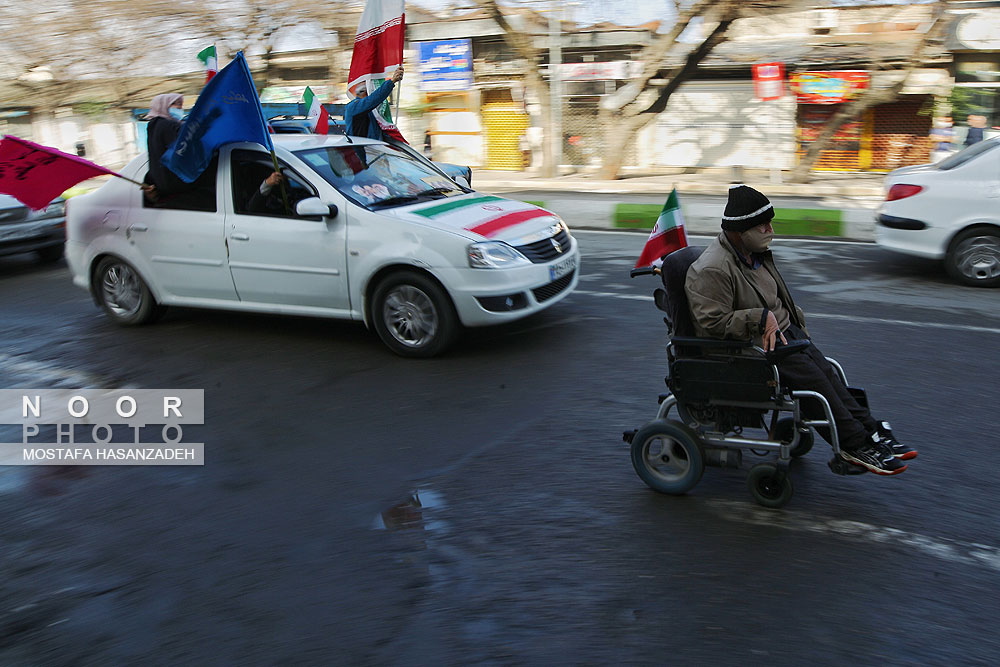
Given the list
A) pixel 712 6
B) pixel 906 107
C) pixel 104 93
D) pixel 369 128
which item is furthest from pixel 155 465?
pixel 104 93

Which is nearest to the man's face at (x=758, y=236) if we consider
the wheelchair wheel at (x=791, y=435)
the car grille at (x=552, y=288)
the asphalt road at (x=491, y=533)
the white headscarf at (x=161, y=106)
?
the wheelchair wheel at (x=791, y=435)

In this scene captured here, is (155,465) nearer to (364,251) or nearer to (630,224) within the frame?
(364,251)

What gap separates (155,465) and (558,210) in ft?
32.2

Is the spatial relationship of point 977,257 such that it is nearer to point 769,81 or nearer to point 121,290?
point 121,290

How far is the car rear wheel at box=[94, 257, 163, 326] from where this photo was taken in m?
7.58

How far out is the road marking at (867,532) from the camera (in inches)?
137

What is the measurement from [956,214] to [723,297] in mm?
5695

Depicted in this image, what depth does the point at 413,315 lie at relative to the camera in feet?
21.1

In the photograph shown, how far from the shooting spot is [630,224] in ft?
42.4

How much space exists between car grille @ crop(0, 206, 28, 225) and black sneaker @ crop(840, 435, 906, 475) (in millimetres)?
10598

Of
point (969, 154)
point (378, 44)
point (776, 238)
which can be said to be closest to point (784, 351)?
point (969, 154)

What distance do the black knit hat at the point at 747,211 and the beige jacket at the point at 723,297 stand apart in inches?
3.2

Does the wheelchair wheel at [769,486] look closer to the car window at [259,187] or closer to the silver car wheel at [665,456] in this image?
the silver car wheel at [665,456]

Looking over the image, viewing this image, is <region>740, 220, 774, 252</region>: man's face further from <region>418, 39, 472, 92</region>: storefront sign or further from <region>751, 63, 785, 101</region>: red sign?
<region>418, 39, 472, 92</region>: storefront sign
